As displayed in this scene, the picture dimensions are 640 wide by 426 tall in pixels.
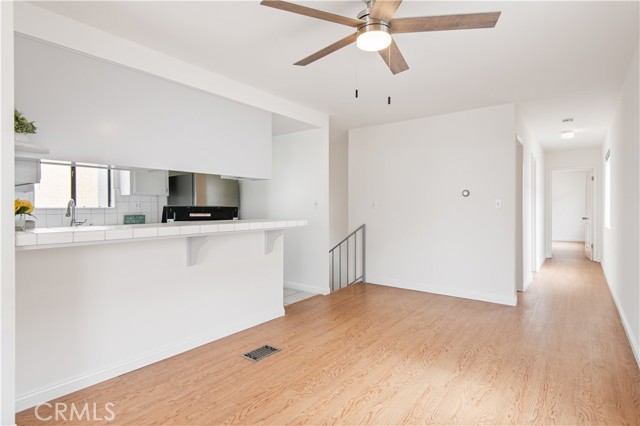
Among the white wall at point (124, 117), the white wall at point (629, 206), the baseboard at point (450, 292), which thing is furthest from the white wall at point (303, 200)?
the white wall at point (629, 206)

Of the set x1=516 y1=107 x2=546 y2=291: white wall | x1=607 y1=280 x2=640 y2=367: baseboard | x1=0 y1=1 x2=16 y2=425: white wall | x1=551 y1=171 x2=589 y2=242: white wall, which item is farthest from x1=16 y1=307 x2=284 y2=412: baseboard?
x1=551 y1=171 x2=589 y2=242: white wall

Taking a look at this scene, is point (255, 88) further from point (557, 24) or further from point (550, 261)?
point (550, 261)

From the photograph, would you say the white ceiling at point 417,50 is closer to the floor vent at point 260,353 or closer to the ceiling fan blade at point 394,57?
the ceiling fan blade at point 394,57

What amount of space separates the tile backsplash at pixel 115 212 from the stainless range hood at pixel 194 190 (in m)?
0.21

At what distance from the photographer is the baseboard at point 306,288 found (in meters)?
4.88

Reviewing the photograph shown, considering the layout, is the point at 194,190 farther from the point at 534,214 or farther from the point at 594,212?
the point at 594,212

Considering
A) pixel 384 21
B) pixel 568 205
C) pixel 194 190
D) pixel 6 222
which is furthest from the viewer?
pixel 568 205

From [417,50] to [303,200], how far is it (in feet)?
8.83

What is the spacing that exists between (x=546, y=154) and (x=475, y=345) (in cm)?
692

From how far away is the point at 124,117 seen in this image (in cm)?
263

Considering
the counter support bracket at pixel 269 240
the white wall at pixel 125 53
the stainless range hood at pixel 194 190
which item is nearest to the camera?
the white wall at pixel 125 53

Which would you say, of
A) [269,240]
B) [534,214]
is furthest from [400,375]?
[534,214]

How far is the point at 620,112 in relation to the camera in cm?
391

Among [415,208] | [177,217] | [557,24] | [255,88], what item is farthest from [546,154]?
[177,217]
